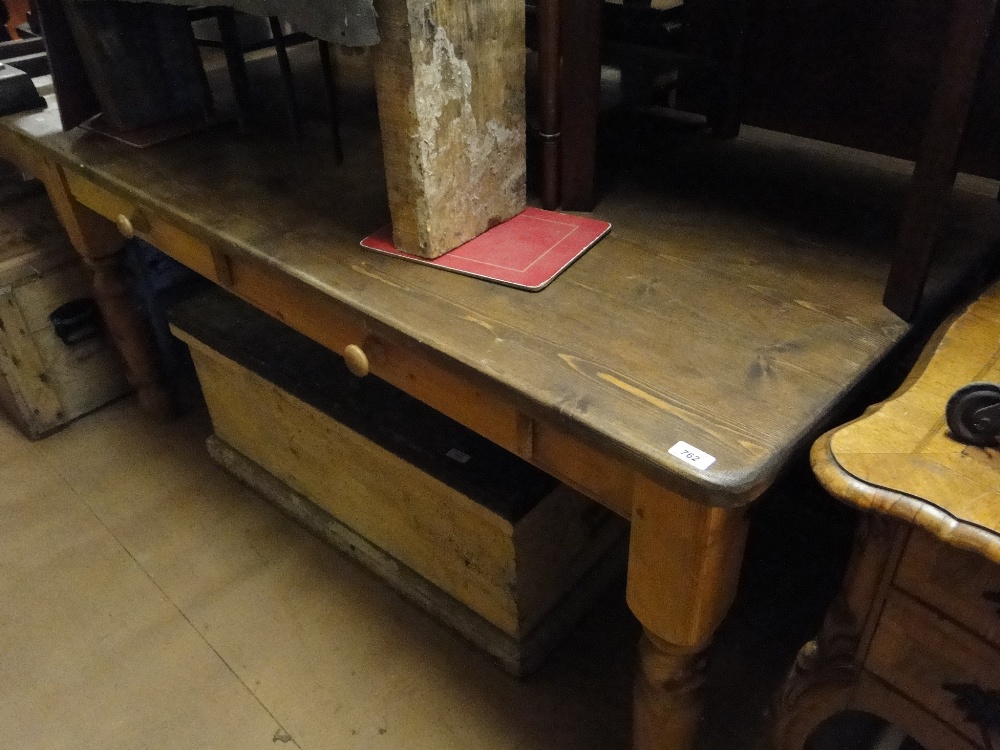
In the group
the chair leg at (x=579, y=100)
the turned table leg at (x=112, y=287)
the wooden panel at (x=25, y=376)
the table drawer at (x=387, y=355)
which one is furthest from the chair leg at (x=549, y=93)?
the wooden panel at (x=25, y=376)

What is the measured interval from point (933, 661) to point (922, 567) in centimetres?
11

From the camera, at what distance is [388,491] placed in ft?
4.31

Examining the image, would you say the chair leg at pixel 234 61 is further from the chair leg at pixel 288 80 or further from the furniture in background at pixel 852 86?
the furniture in background at pixel 852 86

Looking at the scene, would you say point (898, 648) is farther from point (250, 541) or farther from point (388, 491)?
point (250, 541)

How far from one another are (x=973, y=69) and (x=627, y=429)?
44 cm

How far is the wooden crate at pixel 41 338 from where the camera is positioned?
166 cm

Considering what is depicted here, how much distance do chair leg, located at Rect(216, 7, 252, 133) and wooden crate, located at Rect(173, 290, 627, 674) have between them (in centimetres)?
35

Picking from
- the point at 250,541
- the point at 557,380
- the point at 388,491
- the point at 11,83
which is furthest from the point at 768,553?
the point at 11,83

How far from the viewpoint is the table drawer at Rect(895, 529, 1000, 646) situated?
66 cm

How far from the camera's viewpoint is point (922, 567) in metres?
0.70

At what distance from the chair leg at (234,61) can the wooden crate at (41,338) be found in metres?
0.51

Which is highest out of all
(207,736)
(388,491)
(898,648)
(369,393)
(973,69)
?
(973,69)

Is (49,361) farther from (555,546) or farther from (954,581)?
(954,581)

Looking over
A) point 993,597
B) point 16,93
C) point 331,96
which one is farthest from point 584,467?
point 16,93
